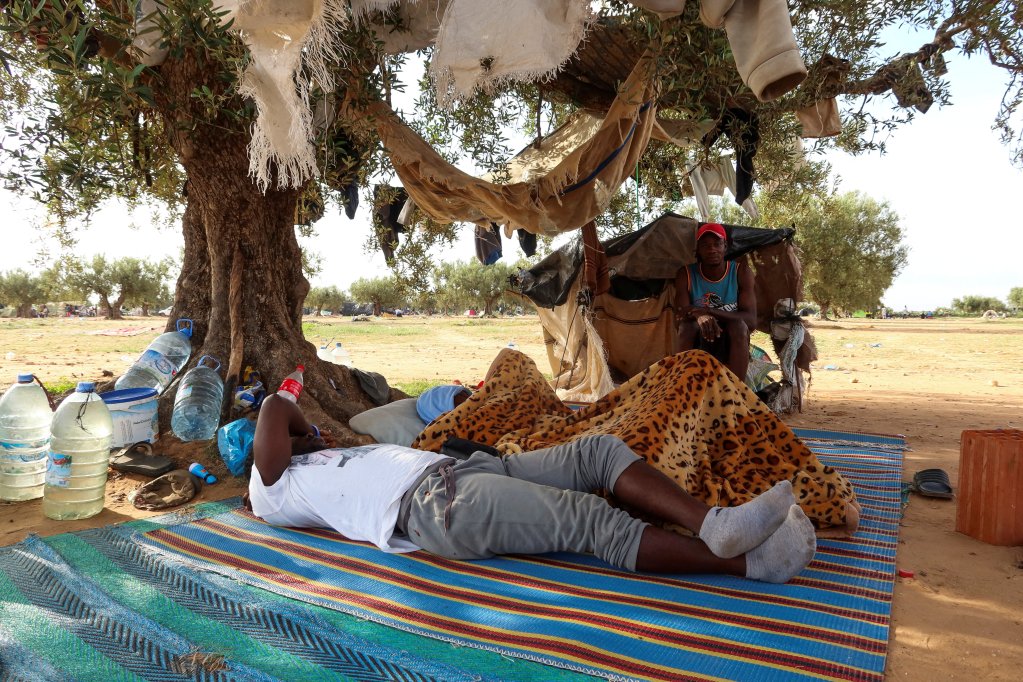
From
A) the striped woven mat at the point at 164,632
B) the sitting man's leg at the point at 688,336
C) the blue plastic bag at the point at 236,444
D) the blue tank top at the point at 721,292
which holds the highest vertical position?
the blue tank top at the point at 721,292

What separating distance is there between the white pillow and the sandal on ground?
104 cm

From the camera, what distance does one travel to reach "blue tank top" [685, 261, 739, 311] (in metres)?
6.04

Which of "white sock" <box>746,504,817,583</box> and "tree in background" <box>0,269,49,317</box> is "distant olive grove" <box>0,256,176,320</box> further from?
"white sock" <box>746,504,817,583</box>

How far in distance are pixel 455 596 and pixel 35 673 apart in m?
1.23

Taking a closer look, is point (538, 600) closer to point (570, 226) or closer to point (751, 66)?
point (751, 66)

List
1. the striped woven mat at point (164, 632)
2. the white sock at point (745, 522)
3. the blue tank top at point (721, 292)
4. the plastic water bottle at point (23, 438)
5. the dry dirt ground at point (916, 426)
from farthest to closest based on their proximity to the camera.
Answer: the blue tank top at point (721, 292) < the plastic water bottle at point (23, 438) < the white sock at point (745, 522) < the dry dirt ground at point (916, 426) < the striped woven mat at point (164, 632)

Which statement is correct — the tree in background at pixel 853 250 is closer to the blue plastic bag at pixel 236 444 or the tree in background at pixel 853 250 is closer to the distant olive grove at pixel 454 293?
the distant olive grove at pixel 454 293

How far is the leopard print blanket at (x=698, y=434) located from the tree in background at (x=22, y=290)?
5352 cm

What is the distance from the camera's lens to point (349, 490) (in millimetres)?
2711

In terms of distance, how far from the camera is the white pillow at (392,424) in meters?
4.06

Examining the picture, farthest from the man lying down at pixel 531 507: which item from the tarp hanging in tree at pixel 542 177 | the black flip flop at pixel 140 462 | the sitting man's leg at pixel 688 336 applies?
the sitting man's leg at pixel 688 336

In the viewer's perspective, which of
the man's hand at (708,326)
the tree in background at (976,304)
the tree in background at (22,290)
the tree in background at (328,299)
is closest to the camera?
the man's hand at (708,326)

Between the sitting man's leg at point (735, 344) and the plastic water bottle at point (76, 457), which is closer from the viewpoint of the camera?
the plastic water bottle at point (76, 457)

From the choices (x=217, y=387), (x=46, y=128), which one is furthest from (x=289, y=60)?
(x=217, y=387)
